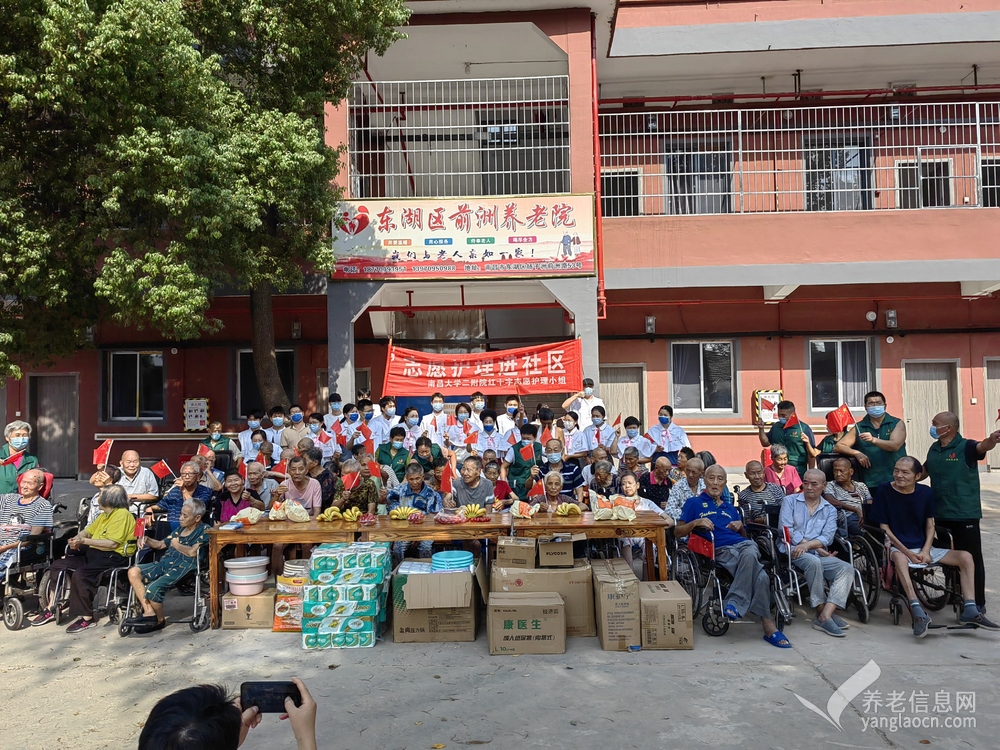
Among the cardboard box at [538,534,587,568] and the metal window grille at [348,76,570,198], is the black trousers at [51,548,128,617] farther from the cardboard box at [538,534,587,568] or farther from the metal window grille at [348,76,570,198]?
the metal window grille at [348,76,570,198]

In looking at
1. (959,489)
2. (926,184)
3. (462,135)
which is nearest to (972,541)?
(959,489)

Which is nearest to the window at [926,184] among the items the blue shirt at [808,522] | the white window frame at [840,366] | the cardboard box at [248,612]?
the white window frame at [840,366]

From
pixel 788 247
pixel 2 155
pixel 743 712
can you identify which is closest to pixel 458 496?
pixel 743 712

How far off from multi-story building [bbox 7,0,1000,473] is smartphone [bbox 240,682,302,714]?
1100 cm

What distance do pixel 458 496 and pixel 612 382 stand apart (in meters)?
7.38

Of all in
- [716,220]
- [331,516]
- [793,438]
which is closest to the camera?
[331,516]

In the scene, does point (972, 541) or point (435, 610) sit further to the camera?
point (972, 541)

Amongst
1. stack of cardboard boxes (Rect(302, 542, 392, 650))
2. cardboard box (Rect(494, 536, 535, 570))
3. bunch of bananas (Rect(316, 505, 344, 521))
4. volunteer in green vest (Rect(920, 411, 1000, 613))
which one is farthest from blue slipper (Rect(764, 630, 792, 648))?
bunch of bananas (Rect(316, 505, 344, 521))

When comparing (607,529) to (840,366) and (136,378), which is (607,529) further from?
(136,378)

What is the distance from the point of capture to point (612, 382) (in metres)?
14.5

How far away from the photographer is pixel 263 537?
6.29 m

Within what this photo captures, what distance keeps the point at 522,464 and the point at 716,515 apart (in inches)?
122

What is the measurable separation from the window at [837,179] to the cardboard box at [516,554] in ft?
34.7

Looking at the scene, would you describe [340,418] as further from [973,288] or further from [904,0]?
[904,0]
